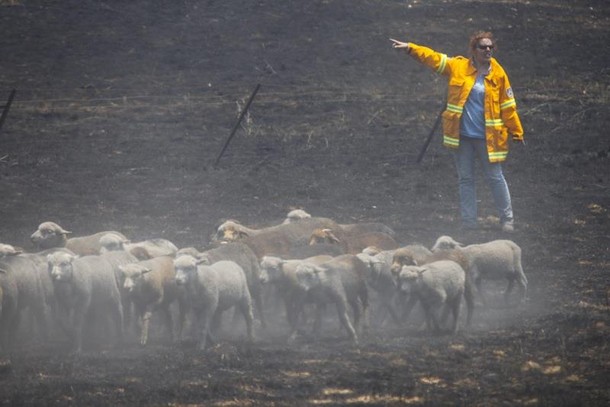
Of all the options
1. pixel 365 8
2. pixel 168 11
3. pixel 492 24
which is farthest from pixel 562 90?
pixel 168 11

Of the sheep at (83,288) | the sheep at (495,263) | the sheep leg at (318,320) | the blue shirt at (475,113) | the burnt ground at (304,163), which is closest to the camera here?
the burnt ground at (304,163)

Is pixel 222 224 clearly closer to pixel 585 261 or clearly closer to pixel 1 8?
pixel 585 261

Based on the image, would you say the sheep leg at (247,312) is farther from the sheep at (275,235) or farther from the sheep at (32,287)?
the sheep at (32,287)

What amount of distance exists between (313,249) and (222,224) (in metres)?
2.02

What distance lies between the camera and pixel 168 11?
27.5 m

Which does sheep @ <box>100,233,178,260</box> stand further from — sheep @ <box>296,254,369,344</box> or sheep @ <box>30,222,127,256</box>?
sheep @ <box>296,254,369,344</box>

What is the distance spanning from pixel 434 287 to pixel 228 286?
2.01 metres

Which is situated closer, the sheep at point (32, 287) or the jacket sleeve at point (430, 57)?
the sheep at point (32, 287)

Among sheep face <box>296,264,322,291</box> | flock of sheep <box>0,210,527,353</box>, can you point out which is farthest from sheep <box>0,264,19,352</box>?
sheep face <box>296,264,322,291</box>

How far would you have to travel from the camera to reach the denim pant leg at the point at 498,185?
1500 cm

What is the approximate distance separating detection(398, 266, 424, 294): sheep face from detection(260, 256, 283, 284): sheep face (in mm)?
1239

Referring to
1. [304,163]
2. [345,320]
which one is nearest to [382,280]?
[345,320]

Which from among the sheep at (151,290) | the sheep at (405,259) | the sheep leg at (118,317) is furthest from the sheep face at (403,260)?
the sheep leg at (118,317)

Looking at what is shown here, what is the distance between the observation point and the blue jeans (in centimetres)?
1505
